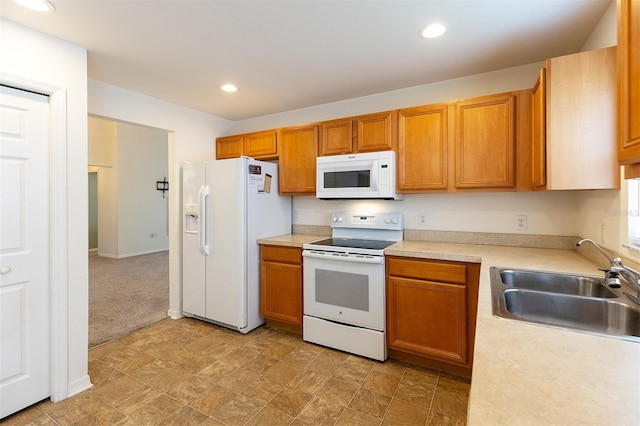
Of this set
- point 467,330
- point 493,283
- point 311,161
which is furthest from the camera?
point 311,161

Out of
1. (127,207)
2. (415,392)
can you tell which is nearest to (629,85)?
(415,392)

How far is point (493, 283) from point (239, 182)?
2231mm

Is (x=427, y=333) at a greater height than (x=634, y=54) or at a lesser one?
lesser

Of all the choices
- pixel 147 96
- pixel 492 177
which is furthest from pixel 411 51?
pixel 147 96

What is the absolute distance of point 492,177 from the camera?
2.29 metres

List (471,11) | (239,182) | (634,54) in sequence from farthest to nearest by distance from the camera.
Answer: (239,182), (471,11), (634,54)

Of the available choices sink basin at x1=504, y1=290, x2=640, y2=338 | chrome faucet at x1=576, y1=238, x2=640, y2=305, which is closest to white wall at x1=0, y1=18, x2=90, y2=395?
sink basin at x1=504, y1=290, x2=640, y2=338

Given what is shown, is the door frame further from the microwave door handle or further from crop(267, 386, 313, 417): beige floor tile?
the microwave door handle

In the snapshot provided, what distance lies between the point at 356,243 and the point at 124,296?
3372 mm

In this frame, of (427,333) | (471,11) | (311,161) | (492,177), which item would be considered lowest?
(427,333)

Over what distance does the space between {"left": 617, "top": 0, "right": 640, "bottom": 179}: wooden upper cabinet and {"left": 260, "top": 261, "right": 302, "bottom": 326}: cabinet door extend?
7.60 feet

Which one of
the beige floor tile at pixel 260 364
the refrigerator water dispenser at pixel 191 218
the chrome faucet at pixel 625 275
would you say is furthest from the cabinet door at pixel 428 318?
the refrigerator water dispenser at pixel 191 218

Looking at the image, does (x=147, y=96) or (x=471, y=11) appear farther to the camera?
(x=147, y=96)

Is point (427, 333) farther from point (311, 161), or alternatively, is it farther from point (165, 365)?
point (165, 365)
